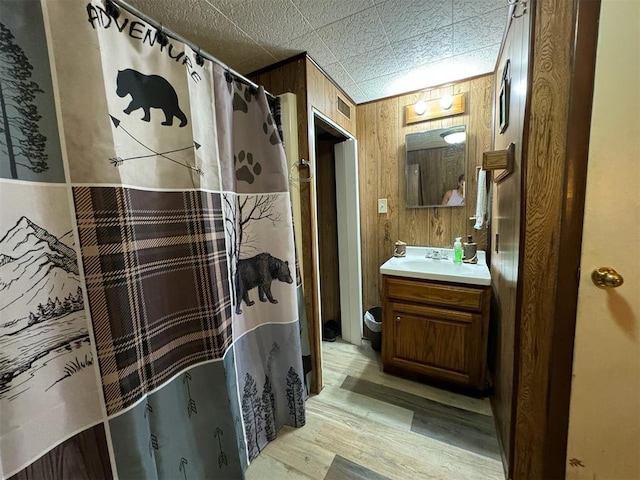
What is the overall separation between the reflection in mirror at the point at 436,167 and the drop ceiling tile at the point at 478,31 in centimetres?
53

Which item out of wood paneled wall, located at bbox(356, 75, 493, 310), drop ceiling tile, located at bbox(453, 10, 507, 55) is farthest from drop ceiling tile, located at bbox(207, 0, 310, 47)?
wood paneled wall, located at bbox(356, 75, 493, 310)

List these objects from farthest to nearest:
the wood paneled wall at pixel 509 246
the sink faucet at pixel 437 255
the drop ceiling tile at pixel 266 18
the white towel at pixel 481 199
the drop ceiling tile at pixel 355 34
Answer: the sink faucet at pixel 437 255, the white towel at pixel 481 199, the drop ceiling tile at pixel 355 34, the drop ceiling tile at pixel 266 18, the wood paneled wall at pixel 509 246

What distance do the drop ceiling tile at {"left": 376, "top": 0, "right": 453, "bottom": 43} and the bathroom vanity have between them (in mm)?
1293

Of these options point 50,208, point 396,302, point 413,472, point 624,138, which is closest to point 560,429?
point 413,472

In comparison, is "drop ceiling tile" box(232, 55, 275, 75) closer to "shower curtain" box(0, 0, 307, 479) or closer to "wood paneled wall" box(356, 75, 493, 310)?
"shower curtain" box(0, 0, 307, 479)

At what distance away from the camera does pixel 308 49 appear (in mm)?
1377

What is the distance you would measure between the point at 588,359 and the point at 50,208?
5.57 ft

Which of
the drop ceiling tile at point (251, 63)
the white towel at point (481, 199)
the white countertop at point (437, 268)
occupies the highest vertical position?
the drop ceiling tile at point (251, 63)

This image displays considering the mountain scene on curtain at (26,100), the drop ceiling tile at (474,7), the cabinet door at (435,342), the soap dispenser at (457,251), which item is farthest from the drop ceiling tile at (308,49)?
the cabinet door at (435,342)

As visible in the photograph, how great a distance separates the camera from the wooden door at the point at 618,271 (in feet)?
2.46

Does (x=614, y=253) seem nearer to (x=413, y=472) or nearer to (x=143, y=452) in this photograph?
(x=413, y=472)

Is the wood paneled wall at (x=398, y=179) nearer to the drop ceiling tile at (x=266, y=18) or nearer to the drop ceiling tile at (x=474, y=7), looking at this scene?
the drop ceiling tile at (x=474, y=7)

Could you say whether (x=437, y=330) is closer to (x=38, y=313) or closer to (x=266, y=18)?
(x=38, y=313)

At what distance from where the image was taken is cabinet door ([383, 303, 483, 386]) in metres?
1.50
